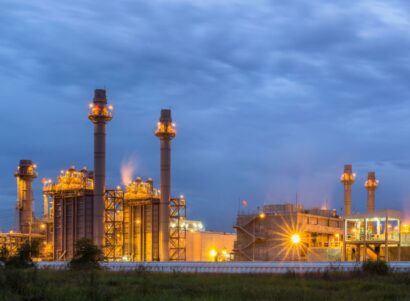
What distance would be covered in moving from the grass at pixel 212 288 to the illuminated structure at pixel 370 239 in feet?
99.8

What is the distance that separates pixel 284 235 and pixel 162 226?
1678 cm

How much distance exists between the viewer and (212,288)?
3281 centimetres

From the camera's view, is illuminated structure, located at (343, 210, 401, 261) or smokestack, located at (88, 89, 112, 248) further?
smokestack, located at (88, 89, 112, 248)

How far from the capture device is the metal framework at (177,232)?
302 ft

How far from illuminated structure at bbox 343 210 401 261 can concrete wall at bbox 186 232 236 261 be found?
93.2 feet

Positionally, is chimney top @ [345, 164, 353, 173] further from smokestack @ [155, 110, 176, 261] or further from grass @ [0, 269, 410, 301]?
grass @ [0, 269, 410, 301]

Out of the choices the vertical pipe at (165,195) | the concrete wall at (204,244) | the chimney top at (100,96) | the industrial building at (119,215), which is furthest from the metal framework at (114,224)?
the chimney top at (100,96)

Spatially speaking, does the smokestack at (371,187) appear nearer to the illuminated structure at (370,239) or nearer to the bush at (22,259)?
the illuminated structure at (370,239)

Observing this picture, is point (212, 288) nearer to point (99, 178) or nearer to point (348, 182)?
point (99, 178)

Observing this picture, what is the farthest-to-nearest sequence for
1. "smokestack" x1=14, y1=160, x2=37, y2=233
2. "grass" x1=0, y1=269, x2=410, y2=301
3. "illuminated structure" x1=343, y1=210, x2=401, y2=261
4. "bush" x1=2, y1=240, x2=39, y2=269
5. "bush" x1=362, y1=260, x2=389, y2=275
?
"smokestack" x1=14, y1=160, x2=37, y2=233 → "illuminated structure" x1=343, y1=210, x2=401, y2=261 → "bush" x1=2, y1=240, x2=39, y2=269 → "bush" x1=362, y1=260, x2=389, y2=275 → "grass" x1=0, y1=269, x2=410, y2=301

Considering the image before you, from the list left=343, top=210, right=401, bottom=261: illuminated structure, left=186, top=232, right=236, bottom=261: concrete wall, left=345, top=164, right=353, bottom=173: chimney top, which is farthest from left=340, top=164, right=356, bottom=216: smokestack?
left=343, top=210, right=401, bottom=261: illuminated structure

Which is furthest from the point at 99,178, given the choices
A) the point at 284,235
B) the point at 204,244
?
the point at 204,244

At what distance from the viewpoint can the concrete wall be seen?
326 feet

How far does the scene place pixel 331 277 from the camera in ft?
127
